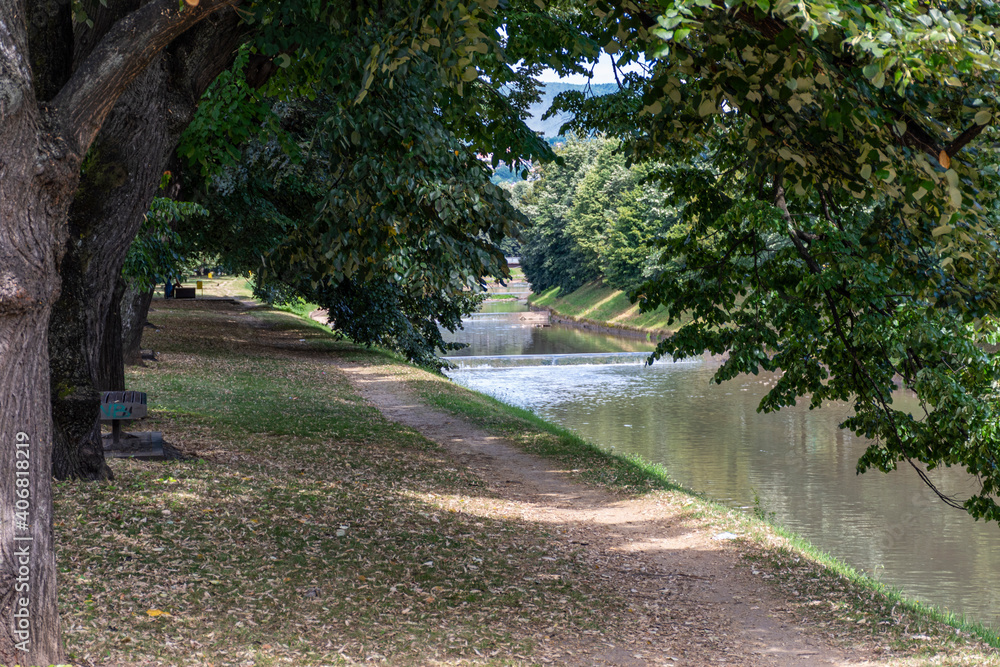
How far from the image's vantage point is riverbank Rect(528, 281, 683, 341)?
50.9m

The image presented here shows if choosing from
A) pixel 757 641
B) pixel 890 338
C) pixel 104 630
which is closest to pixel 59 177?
pixel 104 630

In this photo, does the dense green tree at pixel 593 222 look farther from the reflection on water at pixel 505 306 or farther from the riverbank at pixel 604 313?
the reflection on water at pixel 505 306

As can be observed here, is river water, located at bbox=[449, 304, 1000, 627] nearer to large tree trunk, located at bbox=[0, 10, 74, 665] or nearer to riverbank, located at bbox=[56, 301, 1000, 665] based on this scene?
riverbank, located at bbox=[56, 301, 1000, 665]

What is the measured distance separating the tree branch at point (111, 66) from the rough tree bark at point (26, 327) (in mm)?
57

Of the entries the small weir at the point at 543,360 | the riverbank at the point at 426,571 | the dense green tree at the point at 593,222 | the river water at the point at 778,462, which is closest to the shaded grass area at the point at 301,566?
the riverbank at the point at 426,571

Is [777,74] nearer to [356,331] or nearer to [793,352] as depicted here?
[793,352]

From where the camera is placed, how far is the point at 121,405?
9242mm

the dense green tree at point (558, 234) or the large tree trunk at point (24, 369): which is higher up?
the dense green tree at point (558, 234)

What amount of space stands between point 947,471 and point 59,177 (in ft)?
58.4

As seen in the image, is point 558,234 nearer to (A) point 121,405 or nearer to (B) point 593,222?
(B) point 593,222

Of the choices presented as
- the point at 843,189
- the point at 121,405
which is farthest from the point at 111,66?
the point at 843,189

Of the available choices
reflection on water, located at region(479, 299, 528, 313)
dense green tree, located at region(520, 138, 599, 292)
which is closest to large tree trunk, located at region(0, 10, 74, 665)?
dense green tree, located at region(520, 138, 599, 292)

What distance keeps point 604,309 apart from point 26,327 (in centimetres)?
5693

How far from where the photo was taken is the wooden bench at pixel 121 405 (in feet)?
30.2
